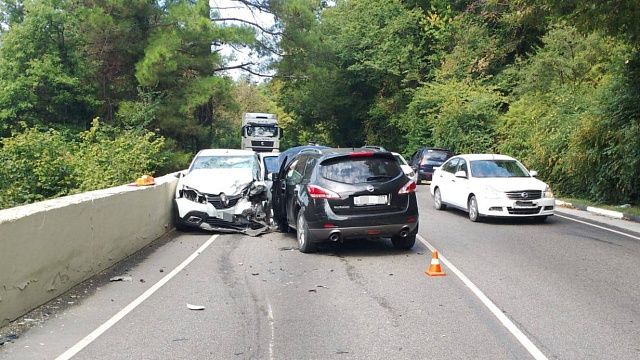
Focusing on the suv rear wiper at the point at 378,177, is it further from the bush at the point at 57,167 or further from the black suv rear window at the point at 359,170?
the bush at the point at 57,167

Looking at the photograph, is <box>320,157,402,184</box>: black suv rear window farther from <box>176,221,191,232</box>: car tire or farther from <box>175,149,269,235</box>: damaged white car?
<box>176,221,191,232</box>: car tire

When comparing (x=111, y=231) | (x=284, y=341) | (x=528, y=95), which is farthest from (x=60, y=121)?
(x=284, y=341)

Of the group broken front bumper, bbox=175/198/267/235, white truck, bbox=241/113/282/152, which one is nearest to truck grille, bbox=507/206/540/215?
broken front bumper, bbox=175/198/267/235

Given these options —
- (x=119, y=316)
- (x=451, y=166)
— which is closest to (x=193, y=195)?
(x=119, y=316)

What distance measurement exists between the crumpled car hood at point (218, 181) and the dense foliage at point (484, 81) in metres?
7.73

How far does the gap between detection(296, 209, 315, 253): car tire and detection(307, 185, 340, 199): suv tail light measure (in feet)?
1.66

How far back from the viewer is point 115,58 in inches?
1319

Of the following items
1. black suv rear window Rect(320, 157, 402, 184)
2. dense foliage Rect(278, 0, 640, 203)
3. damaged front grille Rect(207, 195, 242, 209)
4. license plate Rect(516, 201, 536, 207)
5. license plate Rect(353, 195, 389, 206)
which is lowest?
license plate Rect(516, 201, 536, 207)

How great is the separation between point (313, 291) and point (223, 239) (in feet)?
16.0

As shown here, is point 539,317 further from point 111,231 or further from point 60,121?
point 60,121

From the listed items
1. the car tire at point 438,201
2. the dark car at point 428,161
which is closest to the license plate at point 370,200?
the car tire at point 438,201

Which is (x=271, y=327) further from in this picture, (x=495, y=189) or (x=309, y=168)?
(x=495, y=189)

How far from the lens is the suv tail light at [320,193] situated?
9.76m

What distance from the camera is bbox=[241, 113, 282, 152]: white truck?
36938 millimetres
